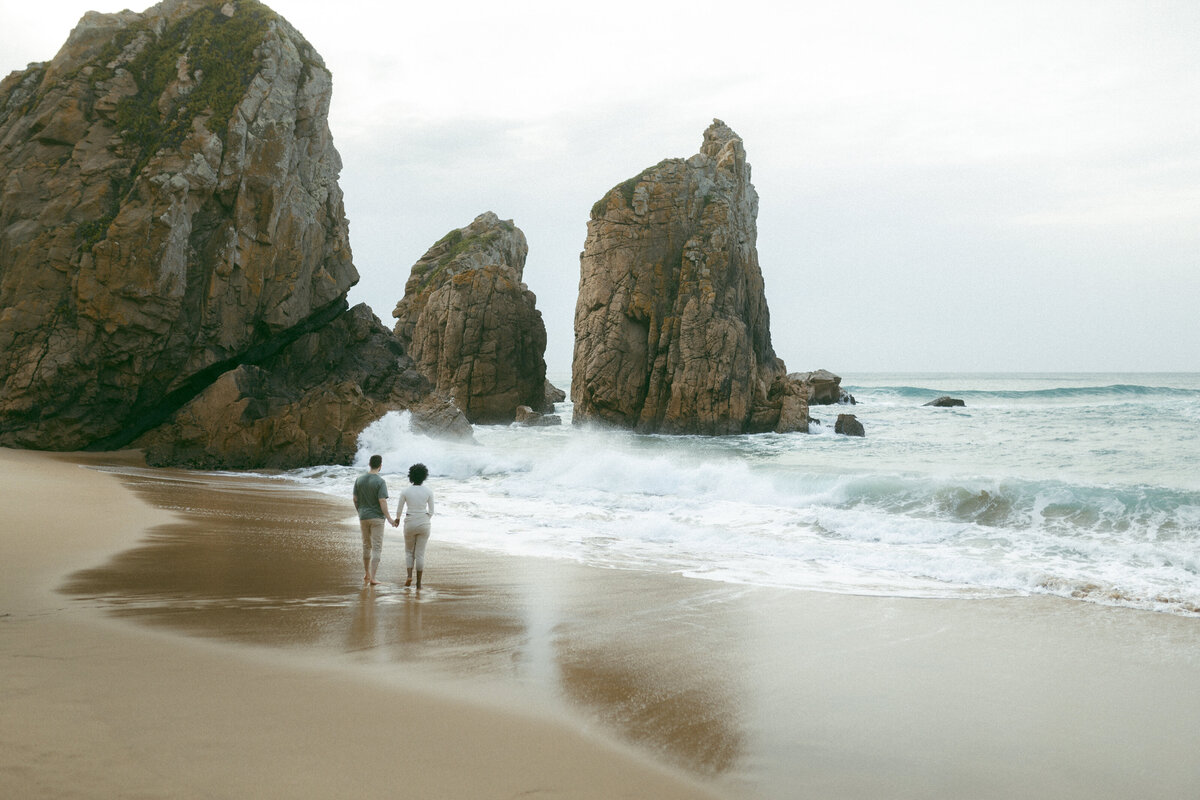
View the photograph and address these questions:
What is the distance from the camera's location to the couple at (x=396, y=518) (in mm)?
8016

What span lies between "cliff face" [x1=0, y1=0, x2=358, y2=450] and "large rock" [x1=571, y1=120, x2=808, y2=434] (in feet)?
57.9

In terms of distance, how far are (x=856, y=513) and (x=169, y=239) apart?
18884mm

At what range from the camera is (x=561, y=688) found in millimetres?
5020

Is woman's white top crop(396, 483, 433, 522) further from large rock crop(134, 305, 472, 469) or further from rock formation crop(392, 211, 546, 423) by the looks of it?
rock formation crop(392, 211, 546, 423)

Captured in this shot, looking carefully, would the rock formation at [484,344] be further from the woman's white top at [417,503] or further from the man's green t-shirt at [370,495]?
the woman's white top at [417,503]

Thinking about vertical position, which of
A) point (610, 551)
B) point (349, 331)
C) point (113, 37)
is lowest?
point (610, 551)

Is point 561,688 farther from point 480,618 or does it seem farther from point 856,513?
point 856,513

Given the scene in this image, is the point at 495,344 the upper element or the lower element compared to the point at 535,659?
upper

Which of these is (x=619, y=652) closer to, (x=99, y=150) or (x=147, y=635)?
(x=147, y=635)

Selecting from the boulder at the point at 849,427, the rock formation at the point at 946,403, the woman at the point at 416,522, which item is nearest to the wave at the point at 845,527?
the woman at the point at 416,522

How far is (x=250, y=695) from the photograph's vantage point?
175 inches

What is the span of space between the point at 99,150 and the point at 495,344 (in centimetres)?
2392

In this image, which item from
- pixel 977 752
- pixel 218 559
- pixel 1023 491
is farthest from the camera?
pixel 1023 491

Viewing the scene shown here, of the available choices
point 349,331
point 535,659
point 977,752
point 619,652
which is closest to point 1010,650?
point 977,752
